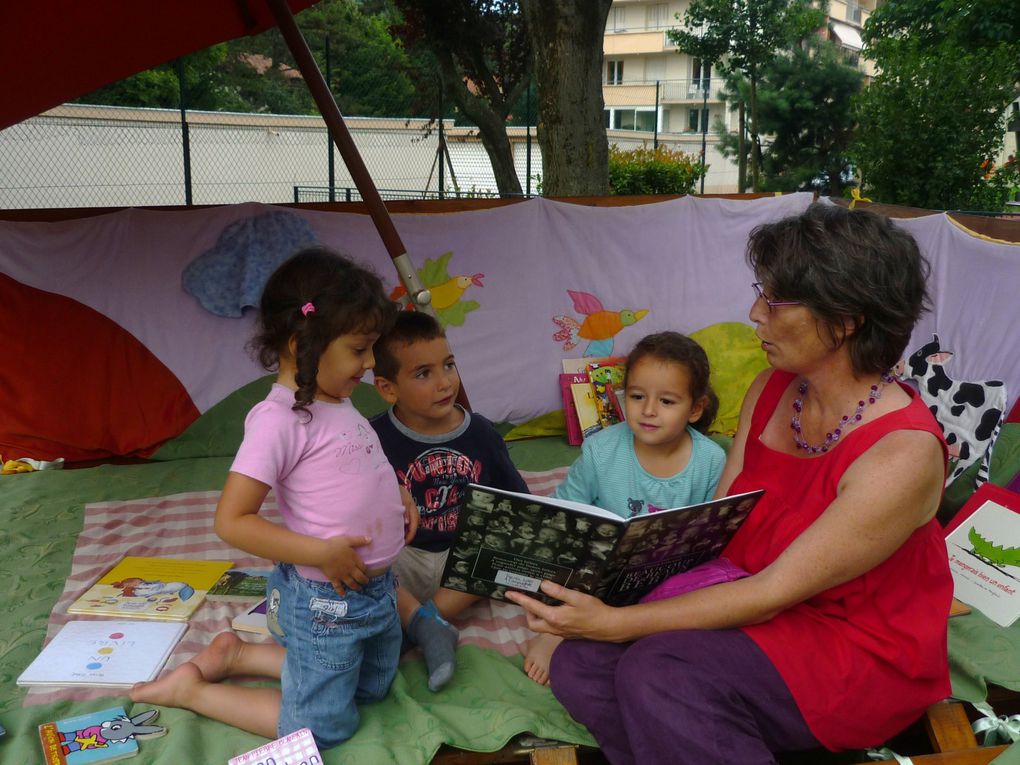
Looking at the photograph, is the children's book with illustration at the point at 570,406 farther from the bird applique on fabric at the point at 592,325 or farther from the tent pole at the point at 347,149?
the tent pole at the point at 347,149

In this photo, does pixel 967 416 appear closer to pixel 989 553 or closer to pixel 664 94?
pixel 989 553

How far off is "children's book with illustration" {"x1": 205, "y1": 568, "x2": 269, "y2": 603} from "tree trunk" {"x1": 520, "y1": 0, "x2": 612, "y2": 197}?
326 centimetres

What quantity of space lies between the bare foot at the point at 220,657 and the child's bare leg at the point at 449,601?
604mm

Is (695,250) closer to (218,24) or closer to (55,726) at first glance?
(218,24)

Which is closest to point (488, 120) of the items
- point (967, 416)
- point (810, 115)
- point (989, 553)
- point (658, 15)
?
point (967, 416)

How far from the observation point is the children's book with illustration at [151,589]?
2703 mm

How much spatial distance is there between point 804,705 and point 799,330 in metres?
0.77

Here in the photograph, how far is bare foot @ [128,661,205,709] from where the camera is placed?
2.21 m

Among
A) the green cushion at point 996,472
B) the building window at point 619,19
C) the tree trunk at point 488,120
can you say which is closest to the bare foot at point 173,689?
the green cushion at point 996,472

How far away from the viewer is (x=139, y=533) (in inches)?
133

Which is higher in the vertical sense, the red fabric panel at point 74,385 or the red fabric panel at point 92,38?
the red fabric panel at point 92,38

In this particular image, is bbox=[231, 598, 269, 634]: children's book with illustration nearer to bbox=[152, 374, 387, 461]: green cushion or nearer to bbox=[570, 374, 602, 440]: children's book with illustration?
bbox=[152, 374, 387, 461]: green cushion

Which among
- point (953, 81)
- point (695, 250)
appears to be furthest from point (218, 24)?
point (953, 81)

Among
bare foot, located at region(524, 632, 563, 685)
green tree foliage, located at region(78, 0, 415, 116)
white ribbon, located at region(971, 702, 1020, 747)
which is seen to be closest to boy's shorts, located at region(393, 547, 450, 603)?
bare foot, located at region(524, 632, 563, 685)
